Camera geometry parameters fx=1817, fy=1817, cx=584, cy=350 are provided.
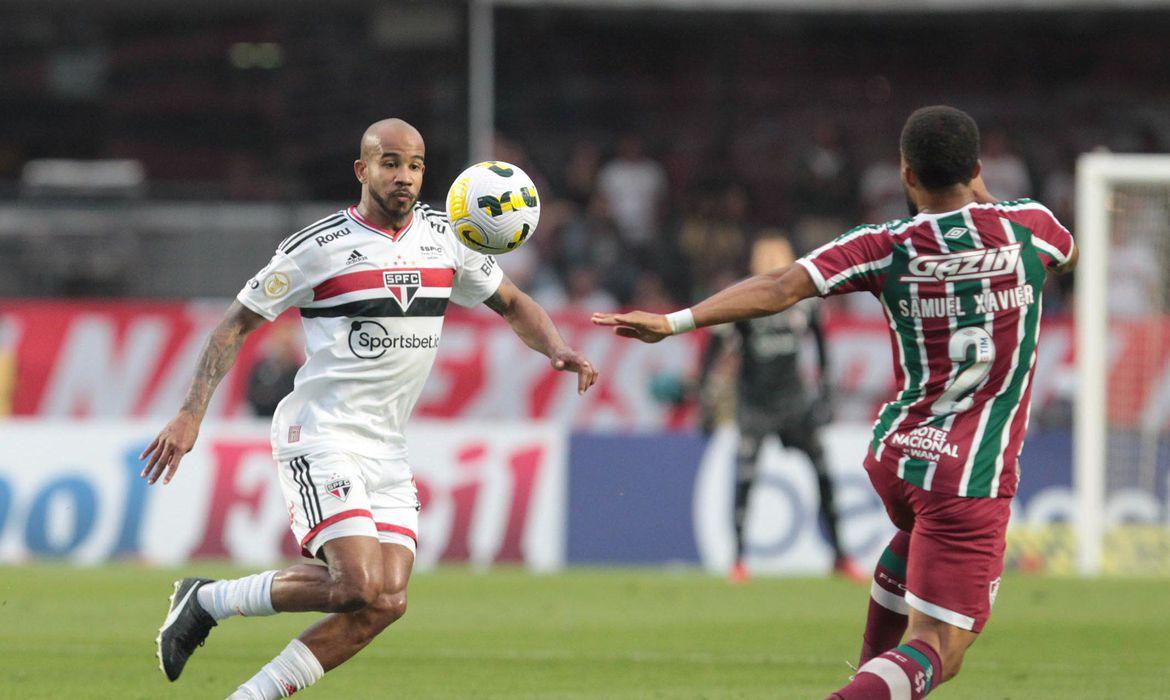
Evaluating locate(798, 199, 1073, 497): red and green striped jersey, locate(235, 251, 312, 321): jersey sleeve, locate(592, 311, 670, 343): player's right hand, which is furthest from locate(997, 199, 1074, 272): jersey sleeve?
locate(235, 251, 312, 321): jersey sleeve

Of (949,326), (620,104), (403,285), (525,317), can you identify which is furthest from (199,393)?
(620,104)

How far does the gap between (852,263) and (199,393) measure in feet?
8.32

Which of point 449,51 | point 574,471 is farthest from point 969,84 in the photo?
point 574,471

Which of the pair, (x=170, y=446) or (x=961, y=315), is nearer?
(x=961, y=315)

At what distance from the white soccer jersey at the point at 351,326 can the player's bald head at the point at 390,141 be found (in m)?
0.30

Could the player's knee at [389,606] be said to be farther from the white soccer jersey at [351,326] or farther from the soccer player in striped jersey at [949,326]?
the soccer player in striped jersey at [949,326]

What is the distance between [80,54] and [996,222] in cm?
1919

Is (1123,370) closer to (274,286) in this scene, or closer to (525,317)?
(525,317)

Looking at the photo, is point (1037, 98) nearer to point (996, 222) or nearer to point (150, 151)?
point (150, 151)

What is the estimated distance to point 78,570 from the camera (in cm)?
1487

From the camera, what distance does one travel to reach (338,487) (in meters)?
6.98

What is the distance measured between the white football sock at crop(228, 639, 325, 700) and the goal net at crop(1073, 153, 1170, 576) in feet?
32.0

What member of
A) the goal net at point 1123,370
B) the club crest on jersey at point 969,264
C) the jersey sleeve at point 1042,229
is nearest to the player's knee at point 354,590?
the club crest on jersey at point 969,264

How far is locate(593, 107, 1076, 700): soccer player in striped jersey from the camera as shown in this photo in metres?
6.15
